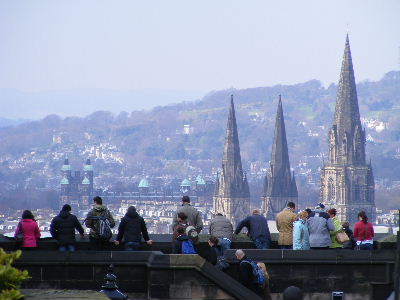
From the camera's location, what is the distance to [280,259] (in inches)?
946

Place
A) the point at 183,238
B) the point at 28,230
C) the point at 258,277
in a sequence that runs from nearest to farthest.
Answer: the point at 258,277 → the point at 183,238 → the point at 28,230

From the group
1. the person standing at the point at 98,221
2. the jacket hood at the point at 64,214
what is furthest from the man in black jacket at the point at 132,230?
the jacket hood at the point at 64,214

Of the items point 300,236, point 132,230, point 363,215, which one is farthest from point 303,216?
point 132,230

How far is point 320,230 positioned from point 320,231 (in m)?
0.01

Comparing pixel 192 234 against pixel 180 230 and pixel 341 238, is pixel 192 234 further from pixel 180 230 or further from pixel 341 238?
pixel 341 238

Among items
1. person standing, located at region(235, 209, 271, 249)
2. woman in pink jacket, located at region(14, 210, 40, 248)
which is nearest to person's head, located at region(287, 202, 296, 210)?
person standing, located at region(235, 209, 271, 249)

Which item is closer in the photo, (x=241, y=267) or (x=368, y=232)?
(x=241, y=267)

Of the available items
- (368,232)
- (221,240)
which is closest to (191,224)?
(221,240)

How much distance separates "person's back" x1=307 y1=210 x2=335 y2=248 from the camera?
25.0 meters

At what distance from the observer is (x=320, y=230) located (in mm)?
25062

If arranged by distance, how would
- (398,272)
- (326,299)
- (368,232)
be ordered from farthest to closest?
(368,232) < (326,299) < (398,272)

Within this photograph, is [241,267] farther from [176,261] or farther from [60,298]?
[60,298]

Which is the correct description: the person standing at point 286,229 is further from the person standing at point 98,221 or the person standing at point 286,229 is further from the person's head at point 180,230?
the person standing at point 98,221

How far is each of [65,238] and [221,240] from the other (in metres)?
2.13
